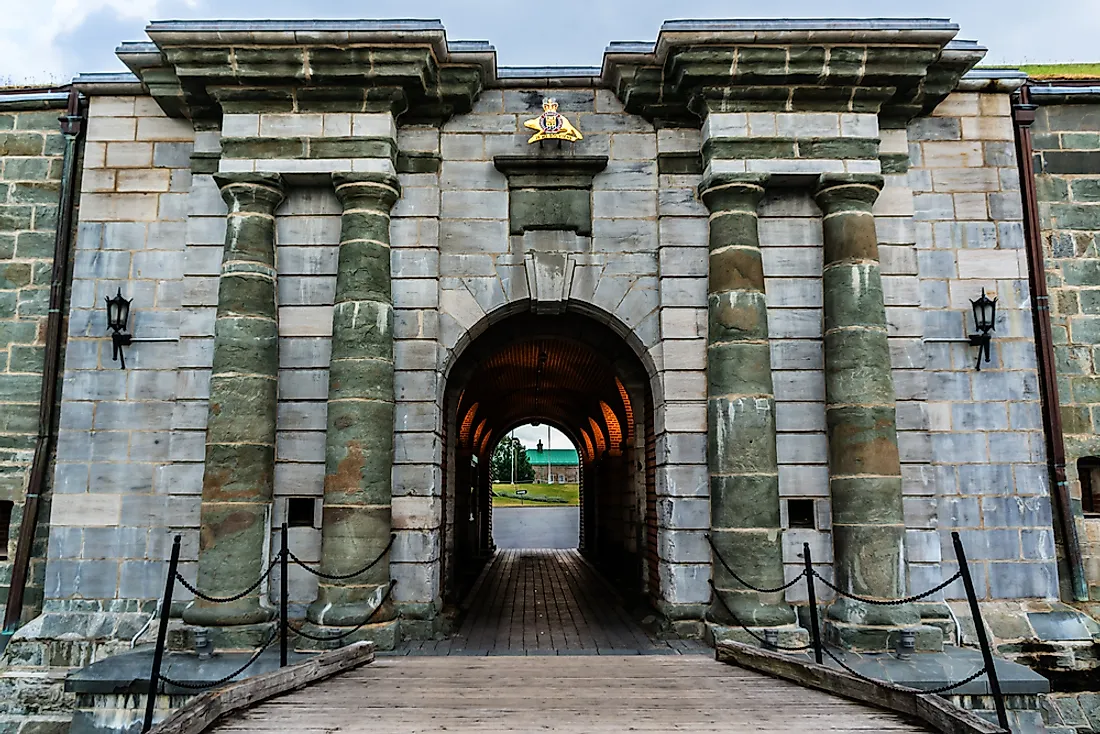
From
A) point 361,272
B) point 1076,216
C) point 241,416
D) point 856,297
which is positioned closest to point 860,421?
point 856,297

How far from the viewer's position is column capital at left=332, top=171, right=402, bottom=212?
772cm

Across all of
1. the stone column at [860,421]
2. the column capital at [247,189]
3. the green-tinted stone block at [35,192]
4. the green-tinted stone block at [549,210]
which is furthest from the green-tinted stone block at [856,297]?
the green-tinted stone block at [35,192]

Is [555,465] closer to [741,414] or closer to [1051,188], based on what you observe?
[1051,188]

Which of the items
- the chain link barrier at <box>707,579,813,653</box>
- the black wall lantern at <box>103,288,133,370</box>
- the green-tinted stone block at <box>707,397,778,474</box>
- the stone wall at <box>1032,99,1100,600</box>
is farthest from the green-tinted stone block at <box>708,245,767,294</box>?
the black wall lantern at <box>103,288,133,370</box>

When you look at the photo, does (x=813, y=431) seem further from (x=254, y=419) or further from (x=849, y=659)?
(x=254, y=419)

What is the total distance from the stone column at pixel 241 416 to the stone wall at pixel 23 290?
A: 2.37 meters

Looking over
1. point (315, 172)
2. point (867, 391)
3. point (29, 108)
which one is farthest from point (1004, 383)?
point (29, 108)

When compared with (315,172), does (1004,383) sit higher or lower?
lower

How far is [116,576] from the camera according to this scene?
7691 mm

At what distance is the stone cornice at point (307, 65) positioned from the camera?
7.43 metres

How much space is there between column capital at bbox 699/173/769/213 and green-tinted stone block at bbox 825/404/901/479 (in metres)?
2.13

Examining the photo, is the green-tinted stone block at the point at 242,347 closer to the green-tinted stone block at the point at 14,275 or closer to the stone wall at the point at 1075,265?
the green-tinted stone block at the point at 14,275

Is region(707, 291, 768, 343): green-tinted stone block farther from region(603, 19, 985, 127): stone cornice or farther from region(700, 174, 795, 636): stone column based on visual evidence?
region(603, 19, 985, 127): stone cornice

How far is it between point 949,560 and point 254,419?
659 cm
